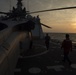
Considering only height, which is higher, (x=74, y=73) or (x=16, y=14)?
(x=16, y=14)

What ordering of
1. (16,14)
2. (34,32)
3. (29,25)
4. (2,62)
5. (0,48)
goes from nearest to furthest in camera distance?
1. (2,62)
2. (0,48)
3. (29,25)
4. (16,14)
5. (34,32)

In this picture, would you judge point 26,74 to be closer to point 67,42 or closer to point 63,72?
point 63,72

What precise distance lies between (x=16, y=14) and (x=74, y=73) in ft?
29.0

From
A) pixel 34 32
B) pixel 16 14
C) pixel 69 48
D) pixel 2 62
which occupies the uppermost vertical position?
pixel 16 14

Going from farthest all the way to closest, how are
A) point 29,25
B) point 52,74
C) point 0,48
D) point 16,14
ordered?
point 16,14, point 29,25, point 52,74, point 0,48

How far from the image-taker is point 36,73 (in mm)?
8492

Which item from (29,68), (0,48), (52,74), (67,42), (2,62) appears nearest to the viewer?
(2,62)

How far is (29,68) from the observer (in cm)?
955

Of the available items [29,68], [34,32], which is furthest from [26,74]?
[34,32]

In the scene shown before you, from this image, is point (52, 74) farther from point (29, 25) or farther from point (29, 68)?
point (29, 25)

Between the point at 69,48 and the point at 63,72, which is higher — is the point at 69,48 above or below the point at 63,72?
above

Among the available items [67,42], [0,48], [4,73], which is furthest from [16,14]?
[4,73]

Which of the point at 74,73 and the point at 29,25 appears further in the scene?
the point at 29,25

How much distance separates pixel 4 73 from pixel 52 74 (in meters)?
3.90
